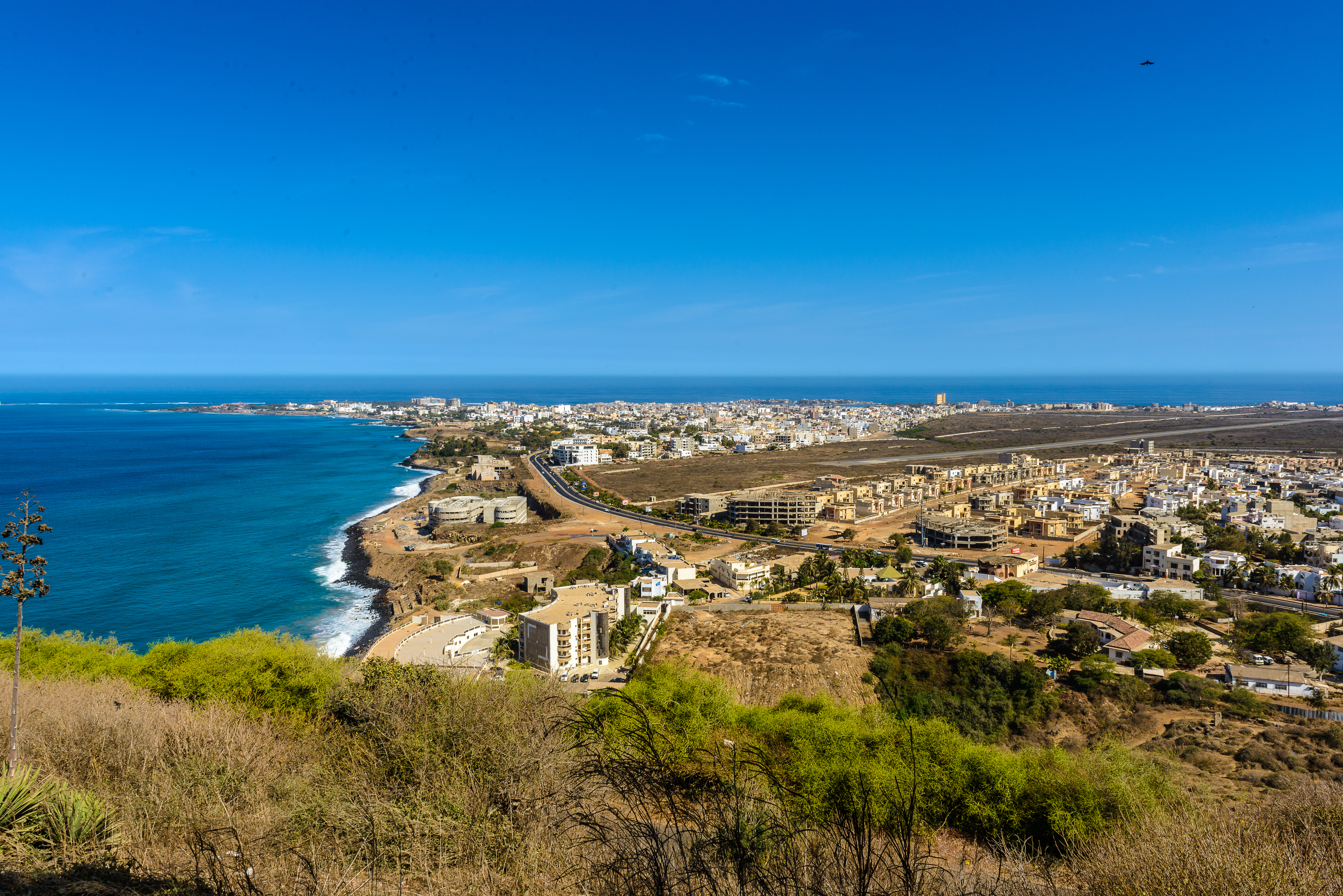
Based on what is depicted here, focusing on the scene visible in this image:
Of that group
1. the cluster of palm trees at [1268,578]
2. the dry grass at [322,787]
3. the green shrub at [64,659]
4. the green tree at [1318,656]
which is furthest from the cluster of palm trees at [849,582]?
the green shrub at [64,659]

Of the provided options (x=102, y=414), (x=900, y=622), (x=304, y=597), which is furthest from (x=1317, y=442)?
(x=102, y=414)

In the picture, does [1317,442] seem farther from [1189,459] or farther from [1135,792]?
[1135,792]

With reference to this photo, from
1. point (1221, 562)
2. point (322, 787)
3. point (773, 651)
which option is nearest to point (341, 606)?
point (773, 651)

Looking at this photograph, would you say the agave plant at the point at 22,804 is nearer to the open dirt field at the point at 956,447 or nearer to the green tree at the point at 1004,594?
the green tree at the point at 1004,594

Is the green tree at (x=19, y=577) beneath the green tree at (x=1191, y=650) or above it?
above

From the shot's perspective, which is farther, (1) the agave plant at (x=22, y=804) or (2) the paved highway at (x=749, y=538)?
(2) the paved highway at (x=749, y=538)

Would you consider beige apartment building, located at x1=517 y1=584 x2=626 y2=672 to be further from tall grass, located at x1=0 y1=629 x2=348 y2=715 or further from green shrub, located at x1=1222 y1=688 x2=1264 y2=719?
green shrub, located at x1=1222 y1=688 x2=1264 y2=719
